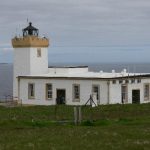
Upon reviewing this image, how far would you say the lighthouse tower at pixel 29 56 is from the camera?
2085 inches

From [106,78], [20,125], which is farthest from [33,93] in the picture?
[20,125]

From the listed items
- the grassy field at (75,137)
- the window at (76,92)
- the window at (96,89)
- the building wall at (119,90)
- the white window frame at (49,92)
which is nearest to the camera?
the grassy field at (75,137)

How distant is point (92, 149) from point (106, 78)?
30.6 meters

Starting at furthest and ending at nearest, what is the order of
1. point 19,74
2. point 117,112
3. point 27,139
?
point 19,74, point 117,112, point 27,139

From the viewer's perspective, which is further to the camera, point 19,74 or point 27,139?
point 19,74

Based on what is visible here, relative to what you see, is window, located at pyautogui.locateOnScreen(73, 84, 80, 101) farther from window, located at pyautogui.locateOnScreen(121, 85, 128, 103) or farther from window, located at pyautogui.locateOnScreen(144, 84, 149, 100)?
window, located at pyautogui.locateOnScreen(144, 84, 149, 100)

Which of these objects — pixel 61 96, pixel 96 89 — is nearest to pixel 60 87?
pixel 61 96

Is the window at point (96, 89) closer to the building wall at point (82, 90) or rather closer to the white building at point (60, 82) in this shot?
the white building at point (60, 82)

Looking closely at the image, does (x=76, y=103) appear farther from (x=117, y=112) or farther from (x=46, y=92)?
(x=117, y=112)

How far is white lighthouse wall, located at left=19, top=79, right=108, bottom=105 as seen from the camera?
152ft

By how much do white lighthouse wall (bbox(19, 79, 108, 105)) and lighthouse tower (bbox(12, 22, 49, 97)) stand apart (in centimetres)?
185

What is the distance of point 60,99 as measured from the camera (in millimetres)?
48625

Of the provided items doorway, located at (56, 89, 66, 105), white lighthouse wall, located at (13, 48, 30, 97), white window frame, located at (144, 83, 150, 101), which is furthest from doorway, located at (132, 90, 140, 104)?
white lighthouse wall, located at (13, 48, 30, 97)

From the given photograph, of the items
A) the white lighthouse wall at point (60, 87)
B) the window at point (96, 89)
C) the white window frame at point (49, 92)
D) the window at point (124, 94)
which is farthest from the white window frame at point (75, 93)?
the window at point (124, 94)
